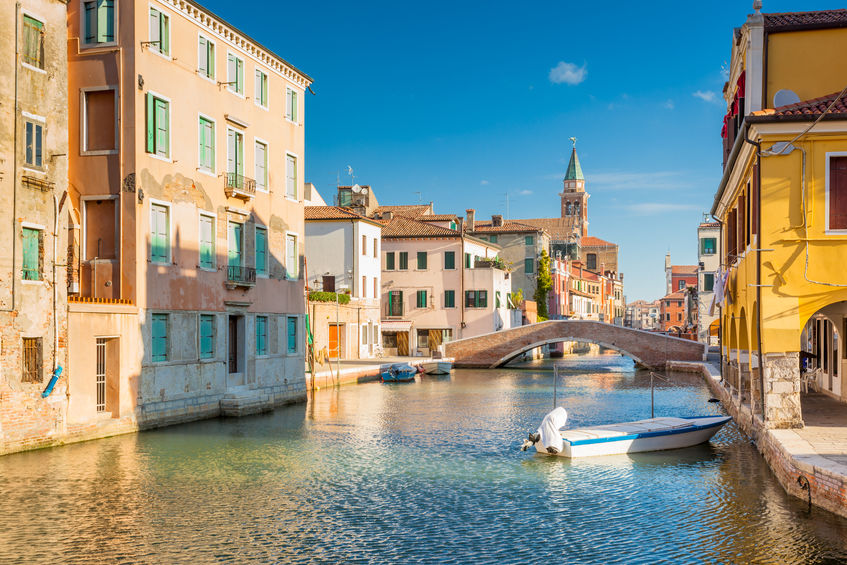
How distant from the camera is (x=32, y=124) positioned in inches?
738

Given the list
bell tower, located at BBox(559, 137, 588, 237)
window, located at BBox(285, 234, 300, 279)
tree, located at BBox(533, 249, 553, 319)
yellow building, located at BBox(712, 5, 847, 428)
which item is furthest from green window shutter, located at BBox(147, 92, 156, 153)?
bell tower, located at BBox(559, 137, 588, 237)

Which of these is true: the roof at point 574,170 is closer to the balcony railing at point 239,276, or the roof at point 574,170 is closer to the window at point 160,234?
the balcony railing at point 239,276

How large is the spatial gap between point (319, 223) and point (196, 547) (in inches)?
1459

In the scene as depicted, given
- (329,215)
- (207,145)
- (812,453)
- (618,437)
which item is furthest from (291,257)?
(812,453)

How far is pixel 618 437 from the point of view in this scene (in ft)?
63.1

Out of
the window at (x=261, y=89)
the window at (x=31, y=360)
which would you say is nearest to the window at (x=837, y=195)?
the window at (x=31, y=360)

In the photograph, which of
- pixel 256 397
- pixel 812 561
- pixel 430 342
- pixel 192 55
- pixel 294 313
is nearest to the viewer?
pixel 812 561

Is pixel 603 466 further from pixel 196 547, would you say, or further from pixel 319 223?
pixel 319 223

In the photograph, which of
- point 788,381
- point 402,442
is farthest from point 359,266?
point 788,381

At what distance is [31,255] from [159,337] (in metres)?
5.06

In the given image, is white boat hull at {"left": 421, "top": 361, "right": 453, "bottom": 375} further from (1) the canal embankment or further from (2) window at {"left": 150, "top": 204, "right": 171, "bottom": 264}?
(1) the canal embankment

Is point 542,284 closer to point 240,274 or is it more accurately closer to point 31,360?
point 240,274

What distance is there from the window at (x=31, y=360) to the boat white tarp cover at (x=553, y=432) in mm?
11644

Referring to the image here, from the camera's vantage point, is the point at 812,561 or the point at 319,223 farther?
the point at 319,223
